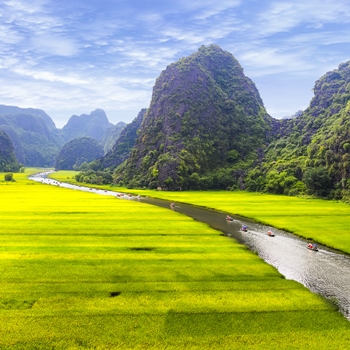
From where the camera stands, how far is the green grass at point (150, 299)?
18.1 metres

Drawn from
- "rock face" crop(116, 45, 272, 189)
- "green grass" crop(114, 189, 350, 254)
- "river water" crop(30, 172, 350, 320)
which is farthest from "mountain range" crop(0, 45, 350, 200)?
"river water" crop(30, 172, 350, 320)

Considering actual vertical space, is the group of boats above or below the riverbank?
below

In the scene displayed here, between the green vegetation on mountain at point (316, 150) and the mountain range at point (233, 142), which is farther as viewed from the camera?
the mountain range at point (233, 142)

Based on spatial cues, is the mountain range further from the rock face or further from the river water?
the river water

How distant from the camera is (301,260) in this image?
34125mm

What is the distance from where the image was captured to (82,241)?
38.1m

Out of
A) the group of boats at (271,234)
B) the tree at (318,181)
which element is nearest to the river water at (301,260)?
the group of boats at (271,234)

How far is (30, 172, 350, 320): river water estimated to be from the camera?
26211mm

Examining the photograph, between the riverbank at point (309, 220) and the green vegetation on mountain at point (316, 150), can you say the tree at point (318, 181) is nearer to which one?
the green vegetation on mountain at point (316, 150)

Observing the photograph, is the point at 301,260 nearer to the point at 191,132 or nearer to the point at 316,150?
the point at 316,150

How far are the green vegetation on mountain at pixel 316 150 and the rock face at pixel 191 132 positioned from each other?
738 inches

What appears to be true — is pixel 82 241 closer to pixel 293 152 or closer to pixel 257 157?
pixel 293 152

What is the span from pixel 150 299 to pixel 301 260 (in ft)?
61.6

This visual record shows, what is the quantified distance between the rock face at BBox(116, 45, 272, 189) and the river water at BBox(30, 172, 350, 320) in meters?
87.3
